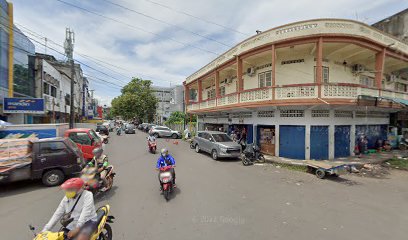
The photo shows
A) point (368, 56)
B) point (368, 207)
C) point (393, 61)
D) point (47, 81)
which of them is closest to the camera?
point (368, 207)

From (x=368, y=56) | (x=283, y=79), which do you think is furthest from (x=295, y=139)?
(x=368, y=56)

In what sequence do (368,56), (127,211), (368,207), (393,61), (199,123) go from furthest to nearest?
(199,123) < (393,61) < (368,56) < (368,207) < (127,211)

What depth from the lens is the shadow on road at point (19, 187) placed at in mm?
5930

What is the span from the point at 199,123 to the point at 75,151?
16117 mm

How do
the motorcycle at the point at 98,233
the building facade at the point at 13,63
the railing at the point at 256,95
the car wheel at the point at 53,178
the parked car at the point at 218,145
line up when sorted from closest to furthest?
the motorcycle at the point at 98,233, the car wheel at the point at 53,178, the parked car at the point at 218,145, the railing at the point at 256,95, the building facade at the point at 13,63

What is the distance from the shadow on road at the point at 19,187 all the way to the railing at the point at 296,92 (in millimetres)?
11683

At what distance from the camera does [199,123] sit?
22.6 m

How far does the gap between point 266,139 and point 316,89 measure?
4.52 meters

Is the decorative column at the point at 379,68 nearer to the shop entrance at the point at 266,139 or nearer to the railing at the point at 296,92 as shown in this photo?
the railing at the point at 296,92

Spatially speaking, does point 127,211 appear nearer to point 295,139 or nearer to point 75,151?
point 75,151

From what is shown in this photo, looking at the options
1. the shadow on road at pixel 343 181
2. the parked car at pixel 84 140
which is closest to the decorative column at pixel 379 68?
the shadow on road at pixel 343 181

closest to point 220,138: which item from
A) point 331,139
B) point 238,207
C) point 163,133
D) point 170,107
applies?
point 331,139

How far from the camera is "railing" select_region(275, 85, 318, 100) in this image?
9.95 m

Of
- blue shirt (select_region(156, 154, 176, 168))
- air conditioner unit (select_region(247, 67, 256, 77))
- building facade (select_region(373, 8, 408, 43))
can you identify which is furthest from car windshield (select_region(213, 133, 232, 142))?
building facade (select_region(373, 8, 408, 43))
